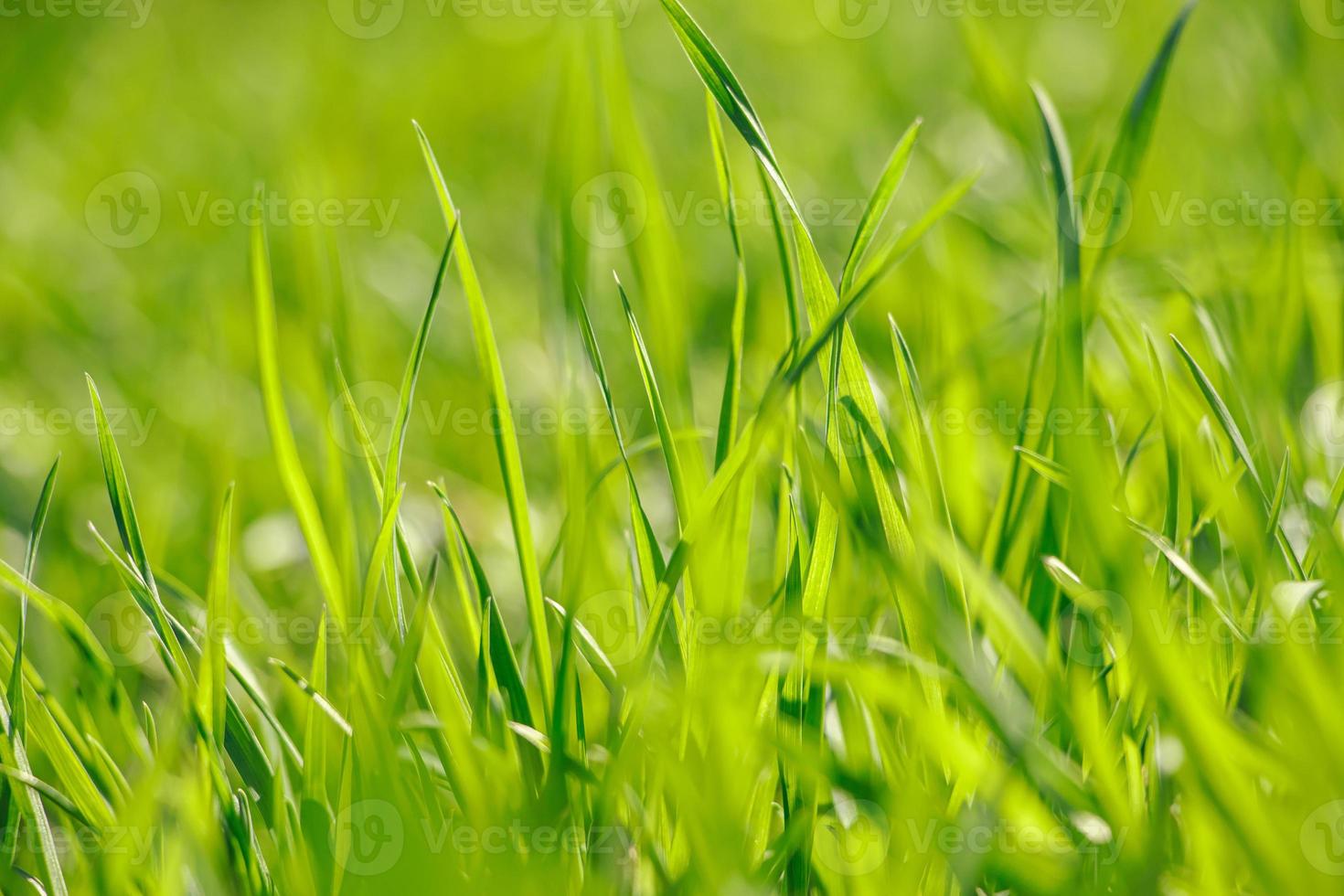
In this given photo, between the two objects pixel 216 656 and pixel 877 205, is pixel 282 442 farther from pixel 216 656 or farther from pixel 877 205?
pixel 877 205

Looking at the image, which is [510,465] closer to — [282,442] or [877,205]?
[282,442]

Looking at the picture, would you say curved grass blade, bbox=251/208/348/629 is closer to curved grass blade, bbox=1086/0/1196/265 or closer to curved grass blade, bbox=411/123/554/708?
curved grass blade, bbox=411/123/554/708

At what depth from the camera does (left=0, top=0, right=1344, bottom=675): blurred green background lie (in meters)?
0.98

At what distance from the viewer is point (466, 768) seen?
0.55 metres

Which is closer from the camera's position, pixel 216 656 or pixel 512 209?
pixel 216 656

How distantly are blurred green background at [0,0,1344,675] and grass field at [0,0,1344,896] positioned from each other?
1 centimetres

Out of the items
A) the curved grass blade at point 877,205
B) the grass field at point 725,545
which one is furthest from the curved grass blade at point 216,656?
the curved grass blade at point 877,205

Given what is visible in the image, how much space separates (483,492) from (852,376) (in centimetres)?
61

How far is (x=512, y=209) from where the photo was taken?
1890 mm

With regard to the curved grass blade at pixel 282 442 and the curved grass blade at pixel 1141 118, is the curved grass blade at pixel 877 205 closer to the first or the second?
the curved grass blade at pixel 1141 118

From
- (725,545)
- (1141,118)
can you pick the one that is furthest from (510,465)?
(1141,118)

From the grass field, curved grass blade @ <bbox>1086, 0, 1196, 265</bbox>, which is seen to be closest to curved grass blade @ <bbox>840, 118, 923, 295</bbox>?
the grass field

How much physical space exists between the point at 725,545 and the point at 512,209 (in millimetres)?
1390

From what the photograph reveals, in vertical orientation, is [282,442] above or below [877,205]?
below
